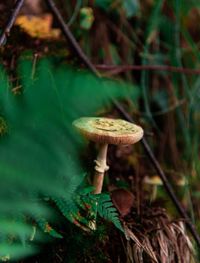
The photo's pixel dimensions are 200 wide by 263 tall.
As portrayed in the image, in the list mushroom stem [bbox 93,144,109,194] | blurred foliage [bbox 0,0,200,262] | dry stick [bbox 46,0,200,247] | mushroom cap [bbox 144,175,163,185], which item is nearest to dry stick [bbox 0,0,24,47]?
blurred foliage [bbox 0,0,200,262]

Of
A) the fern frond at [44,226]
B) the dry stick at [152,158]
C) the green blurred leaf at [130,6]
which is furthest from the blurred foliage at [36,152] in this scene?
the green blurred leaf at [130,6]

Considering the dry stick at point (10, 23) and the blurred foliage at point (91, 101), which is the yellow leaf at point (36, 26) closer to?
the blurred foliage at point (91, 101)

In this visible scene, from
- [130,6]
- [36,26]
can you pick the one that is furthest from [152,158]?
[130,6]

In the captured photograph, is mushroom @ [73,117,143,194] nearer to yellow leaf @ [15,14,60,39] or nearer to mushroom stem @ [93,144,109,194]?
mushroom stem @ [93,144,109,194]

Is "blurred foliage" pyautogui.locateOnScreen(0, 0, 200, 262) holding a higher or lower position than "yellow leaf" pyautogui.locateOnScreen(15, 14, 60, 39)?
lower

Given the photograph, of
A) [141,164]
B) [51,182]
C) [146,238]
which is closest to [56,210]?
[51,182]

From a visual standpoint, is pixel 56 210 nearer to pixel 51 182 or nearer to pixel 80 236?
pixel 80 236

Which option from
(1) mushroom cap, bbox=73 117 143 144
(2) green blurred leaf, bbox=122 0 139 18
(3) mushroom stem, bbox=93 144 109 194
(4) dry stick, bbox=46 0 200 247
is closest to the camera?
(1) mushroom cap, bbox=73 117 143 144

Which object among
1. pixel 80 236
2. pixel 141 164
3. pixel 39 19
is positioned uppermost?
pixel 39 19
